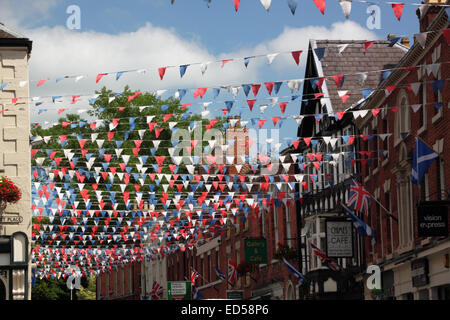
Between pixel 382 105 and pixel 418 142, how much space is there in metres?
8.74

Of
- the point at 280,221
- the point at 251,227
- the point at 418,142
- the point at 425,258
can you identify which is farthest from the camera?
the point at 251,227

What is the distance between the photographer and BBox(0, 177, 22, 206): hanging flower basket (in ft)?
85.7

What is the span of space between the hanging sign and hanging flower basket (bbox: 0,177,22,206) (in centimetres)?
1023

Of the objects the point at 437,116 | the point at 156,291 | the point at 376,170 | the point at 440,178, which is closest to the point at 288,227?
the point at 376,170

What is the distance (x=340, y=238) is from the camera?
2886 centimetres

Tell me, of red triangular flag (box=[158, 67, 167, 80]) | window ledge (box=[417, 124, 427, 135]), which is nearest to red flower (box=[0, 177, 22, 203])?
red triangular flag (box=[158, 67, 167, 80])

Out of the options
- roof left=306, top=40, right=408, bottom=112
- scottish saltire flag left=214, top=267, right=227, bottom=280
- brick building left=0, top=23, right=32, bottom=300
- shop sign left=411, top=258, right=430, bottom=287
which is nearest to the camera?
shop sign left=411, top=258, right=430, bottom=287

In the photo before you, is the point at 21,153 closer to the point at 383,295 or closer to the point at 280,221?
the point at 383,295

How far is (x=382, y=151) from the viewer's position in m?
27.8

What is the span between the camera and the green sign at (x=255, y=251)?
125ft

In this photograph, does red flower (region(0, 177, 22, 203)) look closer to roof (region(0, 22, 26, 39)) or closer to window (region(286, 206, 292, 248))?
roof (region(0, 22, 26, 39))

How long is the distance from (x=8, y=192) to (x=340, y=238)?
11.0 metres
